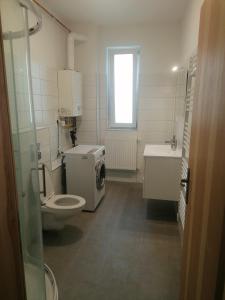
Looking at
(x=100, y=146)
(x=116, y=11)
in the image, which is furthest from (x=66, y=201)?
(x=116, y=11)

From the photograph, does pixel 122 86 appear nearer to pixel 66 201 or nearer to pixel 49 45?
pixel 49 45

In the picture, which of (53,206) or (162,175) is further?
(162,175)

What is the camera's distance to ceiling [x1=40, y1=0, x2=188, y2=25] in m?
2.77

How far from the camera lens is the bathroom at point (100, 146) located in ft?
3.39

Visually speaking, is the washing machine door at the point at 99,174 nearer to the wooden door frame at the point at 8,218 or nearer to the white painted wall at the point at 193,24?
the white painted wall at the point at 193,24

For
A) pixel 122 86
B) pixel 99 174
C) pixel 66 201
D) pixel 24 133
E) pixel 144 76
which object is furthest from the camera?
pixel 122 86

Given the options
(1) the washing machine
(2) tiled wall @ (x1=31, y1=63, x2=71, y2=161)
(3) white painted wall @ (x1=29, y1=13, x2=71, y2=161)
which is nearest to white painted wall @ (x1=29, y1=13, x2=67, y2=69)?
(3) white painted wall @ (x1=29, y1=13, x2=71, y2=161)

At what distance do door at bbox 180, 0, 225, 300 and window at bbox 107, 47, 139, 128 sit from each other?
276cm

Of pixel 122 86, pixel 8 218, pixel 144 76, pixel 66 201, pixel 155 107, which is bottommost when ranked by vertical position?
pixel 66 201

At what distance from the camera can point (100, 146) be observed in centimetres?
337

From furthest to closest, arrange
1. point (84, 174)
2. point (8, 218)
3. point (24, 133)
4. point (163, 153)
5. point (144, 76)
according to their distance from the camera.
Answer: point (144, 76) → point (84, 174) → point (163, 153) → point (24, 133) → point (8, 218)

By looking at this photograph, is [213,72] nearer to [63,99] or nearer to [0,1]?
[0,1]

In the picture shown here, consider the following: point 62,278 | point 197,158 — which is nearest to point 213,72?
point 197,158

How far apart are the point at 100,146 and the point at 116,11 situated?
6.21ft
